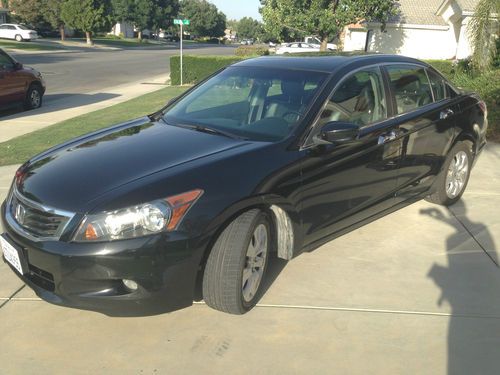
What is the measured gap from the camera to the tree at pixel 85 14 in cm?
5000

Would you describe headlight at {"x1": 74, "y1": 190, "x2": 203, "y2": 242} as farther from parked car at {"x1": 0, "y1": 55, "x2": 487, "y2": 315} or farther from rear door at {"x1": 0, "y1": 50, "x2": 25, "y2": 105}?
rear door at {"x1": 0, "y1": 50, "x2": 25, "y2": 105}

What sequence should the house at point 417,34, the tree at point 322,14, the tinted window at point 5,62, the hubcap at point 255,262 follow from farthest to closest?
1. the house at point 417,34
2. the tree at point 322,14
3. the tinted window at point 5,62
4. the hubcap at point 255,262

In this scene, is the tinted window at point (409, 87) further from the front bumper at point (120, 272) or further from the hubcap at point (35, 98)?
the hubcap at point (35, 98)

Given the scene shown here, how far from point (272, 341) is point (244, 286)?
0.39 metres

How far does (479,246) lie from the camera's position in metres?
4.50

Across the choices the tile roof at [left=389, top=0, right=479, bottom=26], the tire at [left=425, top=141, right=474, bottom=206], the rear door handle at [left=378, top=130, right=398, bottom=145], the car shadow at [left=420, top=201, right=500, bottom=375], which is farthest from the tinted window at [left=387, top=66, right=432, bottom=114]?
the tile roof at [left=389, top=0, right=479, bottom=26]

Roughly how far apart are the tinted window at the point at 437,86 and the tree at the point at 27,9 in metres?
58.3

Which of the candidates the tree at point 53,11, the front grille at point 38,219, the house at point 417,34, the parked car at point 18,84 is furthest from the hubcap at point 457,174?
the tree at point 53,11

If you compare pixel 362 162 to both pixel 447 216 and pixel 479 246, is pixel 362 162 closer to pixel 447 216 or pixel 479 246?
pixel 479 246

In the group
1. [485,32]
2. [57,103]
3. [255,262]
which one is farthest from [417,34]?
[255,262]

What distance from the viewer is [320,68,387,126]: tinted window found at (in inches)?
151

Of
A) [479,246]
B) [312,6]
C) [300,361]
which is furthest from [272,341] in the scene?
[312,6]

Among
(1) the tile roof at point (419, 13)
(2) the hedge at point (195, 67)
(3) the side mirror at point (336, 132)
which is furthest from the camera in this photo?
(1) the tile roof at point (419, 13)

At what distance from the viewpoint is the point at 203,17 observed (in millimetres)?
111562
